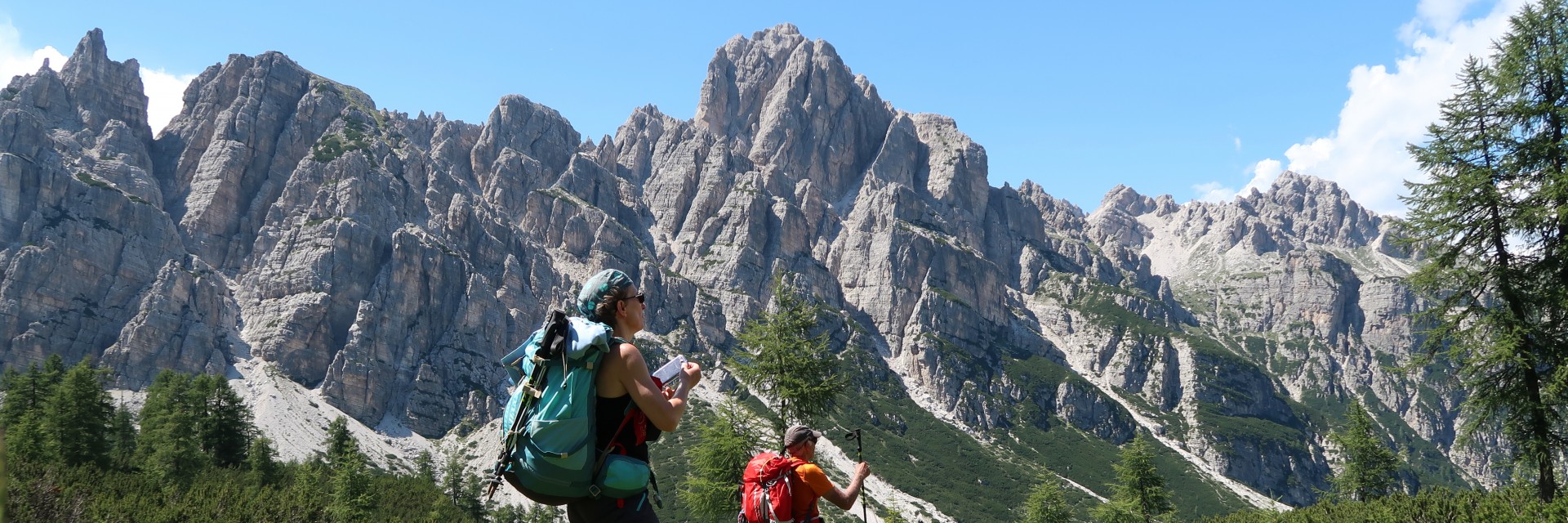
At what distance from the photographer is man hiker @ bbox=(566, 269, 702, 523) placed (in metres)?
5.57

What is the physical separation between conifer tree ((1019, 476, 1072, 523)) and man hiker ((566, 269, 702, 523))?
4450 centimetres

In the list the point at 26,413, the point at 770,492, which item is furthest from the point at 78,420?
the point at 770,492

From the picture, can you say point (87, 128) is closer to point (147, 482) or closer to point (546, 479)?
point (147, 482)

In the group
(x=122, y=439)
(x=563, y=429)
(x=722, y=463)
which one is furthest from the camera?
(x=122, y=439)

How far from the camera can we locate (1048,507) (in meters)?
46.4

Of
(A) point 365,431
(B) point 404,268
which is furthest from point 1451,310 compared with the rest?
(B) point 404,268

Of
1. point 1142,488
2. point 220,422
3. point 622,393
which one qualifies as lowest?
point 220,422

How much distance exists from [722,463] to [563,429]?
2053cm

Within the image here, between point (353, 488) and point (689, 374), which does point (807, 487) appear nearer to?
point (689, 374)

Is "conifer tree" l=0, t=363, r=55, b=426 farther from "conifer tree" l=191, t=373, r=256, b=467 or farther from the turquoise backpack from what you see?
the turquoise backpack

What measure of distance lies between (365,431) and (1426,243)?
625ft

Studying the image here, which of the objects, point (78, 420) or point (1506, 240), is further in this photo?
point (78, 420)

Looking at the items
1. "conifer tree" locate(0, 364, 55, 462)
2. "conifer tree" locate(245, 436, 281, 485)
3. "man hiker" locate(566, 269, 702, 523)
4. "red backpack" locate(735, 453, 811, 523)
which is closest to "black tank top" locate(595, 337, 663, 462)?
"man hiker" locate(566, 269, 702, 523)

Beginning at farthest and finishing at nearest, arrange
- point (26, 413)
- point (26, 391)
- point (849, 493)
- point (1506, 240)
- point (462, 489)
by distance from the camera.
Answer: point (462, 489) < point (26, 391) < point (26, 413) < point (1506, 240) < point (849, 493)
